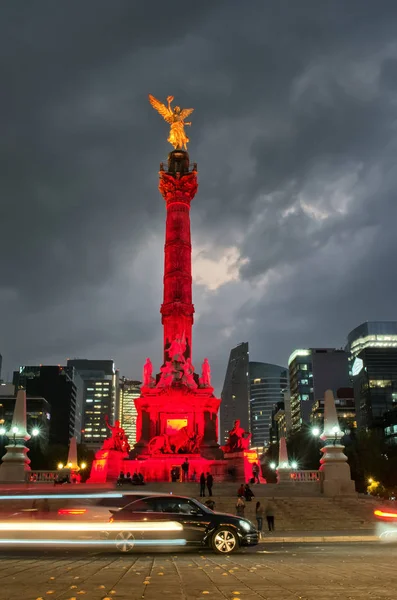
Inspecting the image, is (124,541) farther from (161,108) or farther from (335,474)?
(161,108)

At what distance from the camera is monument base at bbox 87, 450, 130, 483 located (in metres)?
41.6

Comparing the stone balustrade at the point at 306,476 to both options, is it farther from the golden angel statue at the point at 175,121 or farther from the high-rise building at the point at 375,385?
the high-rise building at the point at 375,385

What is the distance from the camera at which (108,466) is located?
41.9 metres

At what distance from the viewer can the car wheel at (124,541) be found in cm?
1291

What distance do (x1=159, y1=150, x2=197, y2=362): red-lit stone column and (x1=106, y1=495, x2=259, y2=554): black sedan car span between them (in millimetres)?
37552

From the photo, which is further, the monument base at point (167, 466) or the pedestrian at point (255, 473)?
the monument base at point (167, 466)

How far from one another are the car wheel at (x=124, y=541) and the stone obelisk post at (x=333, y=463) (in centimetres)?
2131

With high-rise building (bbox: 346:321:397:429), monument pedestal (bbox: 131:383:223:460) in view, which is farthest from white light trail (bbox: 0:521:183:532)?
high-rise building (bbox: 346:321:397:429)

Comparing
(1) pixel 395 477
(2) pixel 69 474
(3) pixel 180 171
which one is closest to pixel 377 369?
(1) pixel 395 477

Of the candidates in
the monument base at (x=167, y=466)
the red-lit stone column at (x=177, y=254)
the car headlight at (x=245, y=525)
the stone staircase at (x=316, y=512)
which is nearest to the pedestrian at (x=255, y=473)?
the monument base at (x=167, y=466)

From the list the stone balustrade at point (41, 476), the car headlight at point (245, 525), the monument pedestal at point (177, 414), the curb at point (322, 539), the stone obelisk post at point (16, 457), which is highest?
the monument pedestal at point (177, 414)

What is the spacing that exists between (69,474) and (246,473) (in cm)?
1378

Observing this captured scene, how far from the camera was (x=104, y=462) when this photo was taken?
42094mm

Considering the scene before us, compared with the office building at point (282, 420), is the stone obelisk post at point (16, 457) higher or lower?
lower
